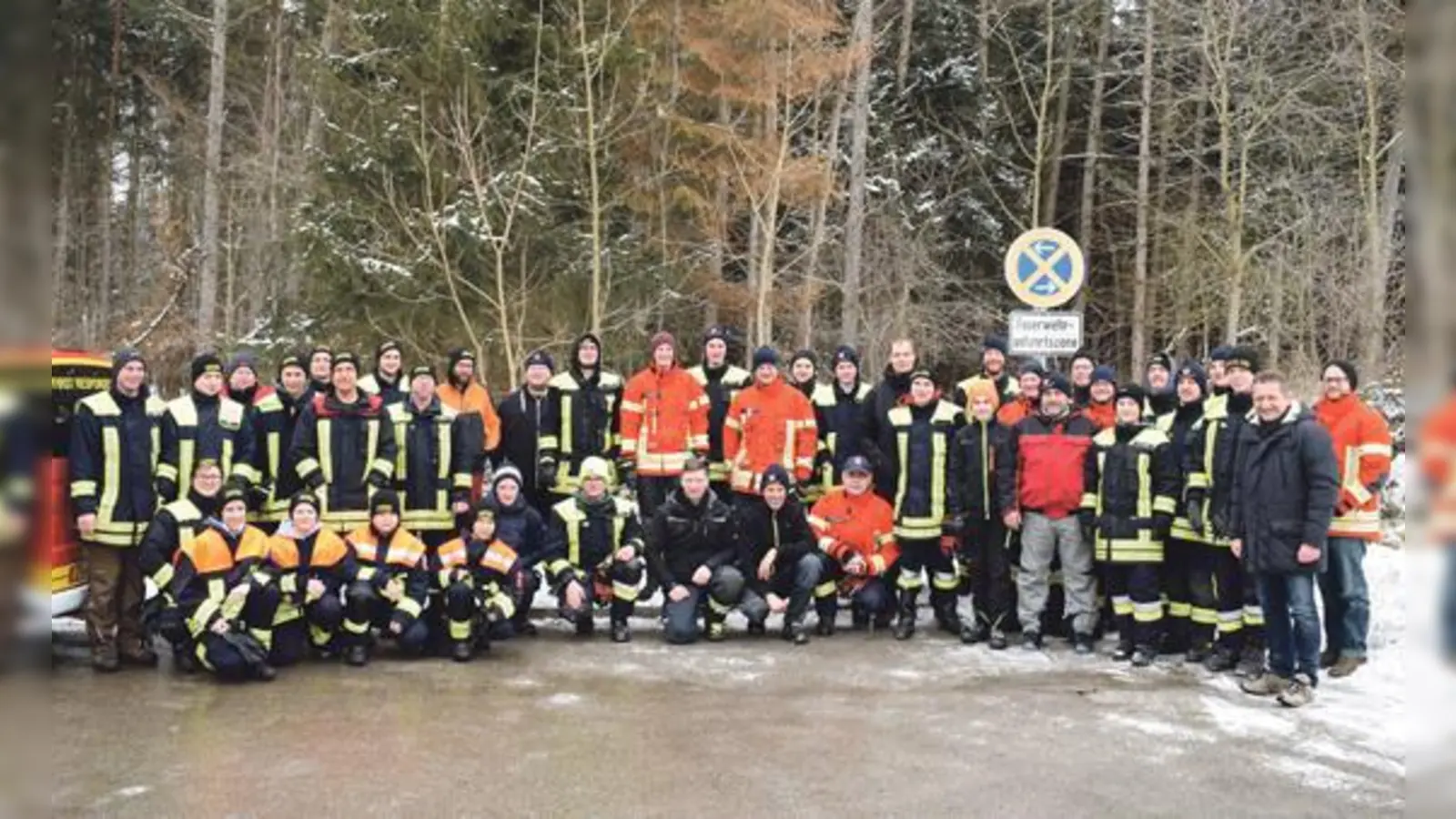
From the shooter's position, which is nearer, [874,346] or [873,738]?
[873,738]

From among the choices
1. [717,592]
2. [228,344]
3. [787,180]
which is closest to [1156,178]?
[787,180]

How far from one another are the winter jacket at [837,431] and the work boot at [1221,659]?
300 centimetres

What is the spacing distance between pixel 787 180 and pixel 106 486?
1425 cm

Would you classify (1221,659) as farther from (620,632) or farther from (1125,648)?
(620,632)

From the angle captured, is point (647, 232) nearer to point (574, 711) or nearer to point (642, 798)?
point (574, 711)

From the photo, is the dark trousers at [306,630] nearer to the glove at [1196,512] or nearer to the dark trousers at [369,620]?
the dark trousers at [369,620]

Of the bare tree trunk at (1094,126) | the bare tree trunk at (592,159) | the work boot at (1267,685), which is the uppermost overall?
the bare tree trunk at (1094,126)

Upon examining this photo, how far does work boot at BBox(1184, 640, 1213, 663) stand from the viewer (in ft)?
24.8

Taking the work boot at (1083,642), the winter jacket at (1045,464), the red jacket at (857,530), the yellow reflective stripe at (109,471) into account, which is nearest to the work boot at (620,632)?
the red jacket at (857,530)

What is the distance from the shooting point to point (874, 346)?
24047 mm

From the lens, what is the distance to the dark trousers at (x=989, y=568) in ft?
26.9

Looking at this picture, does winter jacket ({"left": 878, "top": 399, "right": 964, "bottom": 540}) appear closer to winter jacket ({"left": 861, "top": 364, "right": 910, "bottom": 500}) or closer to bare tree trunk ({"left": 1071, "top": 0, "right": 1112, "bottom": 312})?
winter jacket ({"left": 861, "top": 364, "right": 910, "bottom": 500})

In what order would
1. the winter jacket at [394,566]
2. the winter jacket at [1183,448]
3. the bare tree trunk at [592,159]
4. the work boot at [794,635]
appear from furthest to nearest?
the bare tree trunk at [592,159] < the work boot at [794,635] < the winter jacket at [1183,448] < the winter jacket at [394,566]

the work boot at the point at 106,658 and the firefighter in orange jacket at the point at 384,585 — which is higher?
the firefighter in orange jacket at the point at 384,585
